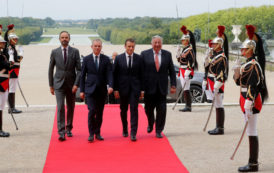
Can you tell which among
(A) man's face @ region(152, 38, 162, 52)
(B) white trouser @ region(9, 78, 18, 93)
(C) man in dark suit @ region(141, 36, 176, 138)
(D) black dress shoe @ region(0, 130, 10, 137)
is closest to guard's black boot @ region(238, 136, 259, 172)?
(C) man in dark suit @ region(141, 36, 176, 138)

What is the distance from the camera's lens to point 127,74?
33.6ft

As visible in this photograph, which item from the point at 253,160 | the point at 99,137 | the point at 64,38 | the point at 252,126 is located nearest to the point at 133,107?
the point at 99,137

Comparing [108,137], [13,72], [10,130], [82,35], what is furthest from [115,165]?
[82,35]

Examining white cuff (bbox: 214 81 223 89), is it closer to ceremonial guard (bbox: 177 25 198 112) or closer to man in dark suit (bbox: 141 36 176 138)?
man in dark suit (bbox: 141 36 176 138)

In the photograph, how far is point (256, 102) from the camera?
8.20 meters

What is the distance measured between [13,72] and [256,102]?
278 inches

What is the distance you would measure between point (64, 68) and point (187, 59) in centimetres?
404

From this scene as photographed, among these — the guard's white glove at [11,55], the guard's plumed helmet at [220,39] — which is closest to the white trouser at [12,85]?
the guard's white glove at [11,55]

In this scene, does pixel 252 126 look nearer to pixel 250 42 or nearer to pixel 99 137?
pixel 250 42

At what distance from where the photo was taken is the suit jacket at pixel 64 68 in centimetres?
1030

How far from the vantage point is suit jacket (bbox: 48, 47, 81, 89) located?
10305 millimetres

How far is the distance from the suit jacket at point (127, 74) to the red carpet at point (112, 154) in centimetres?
93

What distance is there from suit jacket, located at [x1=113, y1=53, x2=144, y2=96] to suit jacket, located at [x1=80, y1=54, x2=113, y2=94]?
7.8 inches

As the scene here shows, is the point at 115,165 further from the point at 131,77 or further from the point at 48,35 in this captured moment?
the point at 48,35
